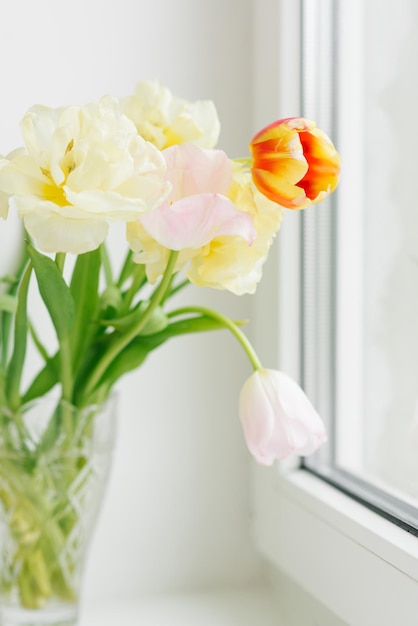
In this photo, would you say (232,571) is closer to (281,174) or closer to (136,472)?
(136,472)

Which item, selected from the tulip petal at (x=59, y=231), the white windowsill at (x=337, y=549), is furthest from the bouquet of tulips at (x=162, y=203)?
the white windowsill at (x=337, y=549)

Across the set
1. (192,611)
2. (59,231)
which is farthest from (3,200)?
(192,611)

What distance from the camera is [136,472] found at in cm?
98

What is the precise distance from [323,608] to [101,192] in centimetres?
54

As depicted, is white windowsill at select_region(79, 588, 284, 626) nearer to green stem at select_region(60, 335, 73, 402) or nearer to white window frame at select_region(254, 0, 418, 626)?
white window frame at select_region(254, 0, 418, 626)

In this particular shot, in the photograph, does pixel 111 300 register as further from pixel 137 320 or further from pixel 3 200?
pixel 3 200

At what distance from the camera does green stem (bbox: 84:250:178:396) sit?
65cm

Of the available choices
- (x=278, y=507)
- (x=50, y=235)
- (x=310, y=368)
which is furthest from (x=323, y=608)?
Answer: (x=50, y=235)

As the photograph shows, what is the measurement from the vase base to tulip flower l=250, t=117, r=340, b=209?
470 millimetres

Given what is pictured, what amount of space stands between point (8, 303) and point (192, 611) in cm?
43

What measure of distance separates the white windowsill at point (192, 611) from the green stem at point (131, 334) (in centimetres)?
30

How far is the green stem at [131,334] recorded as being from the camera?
65cm

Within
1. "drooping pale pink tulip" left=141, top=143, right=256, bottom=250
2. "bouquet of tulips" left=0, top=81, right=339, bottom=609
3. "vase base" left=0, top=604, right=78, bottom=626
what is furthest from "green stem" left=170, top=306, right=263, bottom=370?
"vase base" left=0, top=604, right=78, bottom=626

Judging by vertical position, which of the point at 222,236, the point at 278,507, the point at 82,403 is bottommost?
the point at 278,507
